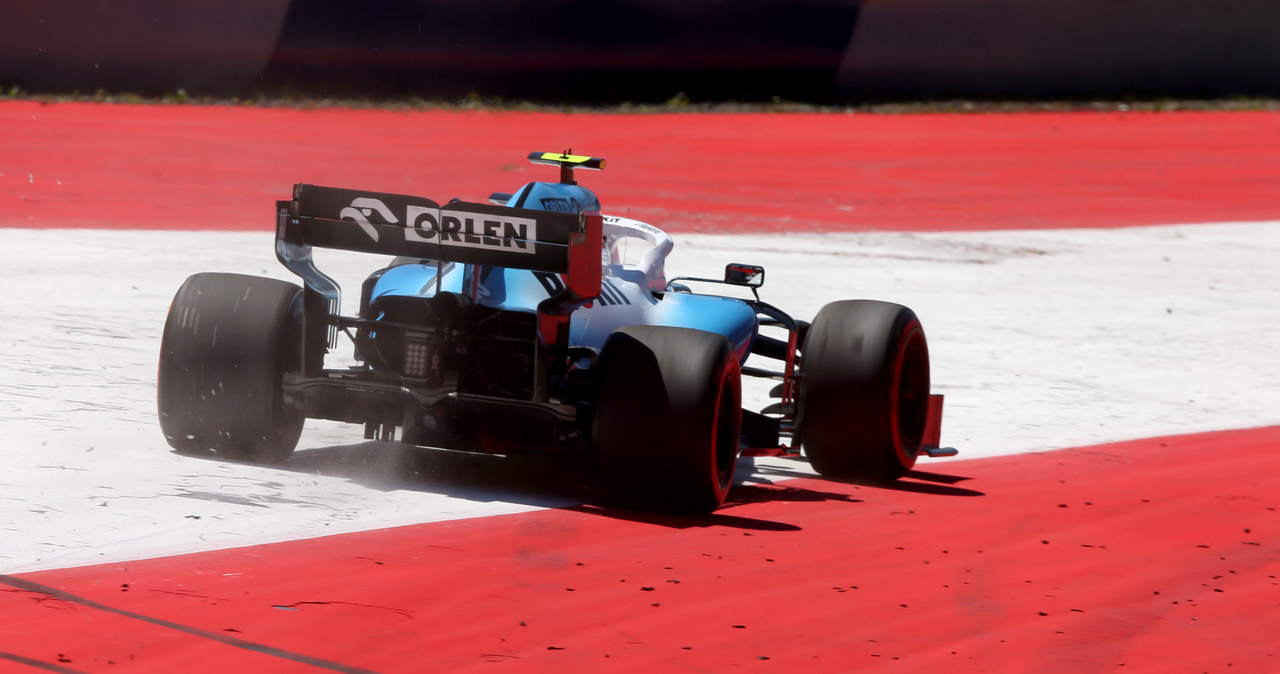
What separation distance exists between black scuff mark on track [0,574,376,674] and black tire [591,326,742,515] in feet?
7.78

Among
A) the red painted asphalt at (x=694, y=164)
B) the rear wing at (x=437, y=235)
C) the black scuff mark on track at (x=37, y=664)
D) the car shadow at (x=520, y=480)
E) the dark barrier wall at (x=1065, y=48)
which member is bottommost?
the black scuff mark on track at (x=37, y=664)

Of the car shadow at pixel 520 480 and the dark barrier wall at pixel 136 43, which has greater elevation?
the dark barrier wall at pixel 136 43

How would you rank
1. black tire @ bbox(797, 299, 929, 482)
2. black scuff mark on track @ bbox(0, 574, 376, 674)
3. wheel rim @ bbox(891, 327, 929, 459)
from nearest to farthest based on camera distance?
black scuff mark on track @ bbox(0, 574, 376, 674), black tire @ bbox(797, 299, 929, 482), wheel rim @ bbox(891, 327, 929, 459)

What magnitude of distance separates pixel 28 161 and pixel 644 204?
9.02 metres

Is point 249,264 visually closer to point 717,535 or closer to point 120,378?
point 120,378

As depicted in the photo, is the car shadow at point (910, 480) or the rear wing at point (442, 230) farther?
the car shadow at point (910, 480)

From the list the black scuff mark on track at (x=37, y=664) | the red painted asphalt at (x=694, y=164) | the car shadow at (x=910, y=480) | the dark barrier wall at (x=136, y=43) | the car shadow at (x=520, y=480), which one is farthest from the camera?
the dark barrier wall at (x=136, y=43)

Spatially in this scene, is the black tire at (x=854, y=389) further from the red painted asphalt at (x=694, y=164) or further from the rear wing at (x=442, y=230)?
the red painted asphalt at (x=694, y=164)

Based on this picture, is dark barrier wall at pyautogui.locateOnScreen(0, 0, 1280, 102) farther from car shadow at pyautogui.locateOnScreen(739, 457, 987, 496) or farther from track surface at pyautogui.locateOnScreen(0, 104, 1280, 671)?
track surface at pyautogui.locateOnScreen(0, 104, 1280, 671)

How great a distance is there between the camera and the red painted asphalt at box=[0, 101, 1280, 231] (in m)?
22.7

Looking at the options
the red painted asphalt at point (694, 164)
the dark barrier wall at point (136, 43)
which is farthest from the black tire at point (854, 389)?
the dark barrier wall at point (136, 43)

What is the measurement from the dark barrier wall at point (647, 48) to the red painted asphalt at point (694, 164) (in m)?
1.00

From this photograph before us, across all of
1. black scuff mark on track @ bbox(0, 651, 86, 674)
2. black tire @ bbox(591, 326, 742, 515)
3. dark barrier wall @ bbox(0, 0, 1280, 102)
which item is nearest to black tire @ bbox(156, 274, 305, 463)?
black tire @ bbox(591, 326, 742, 515)

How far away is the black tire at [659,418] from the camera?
283 inches
